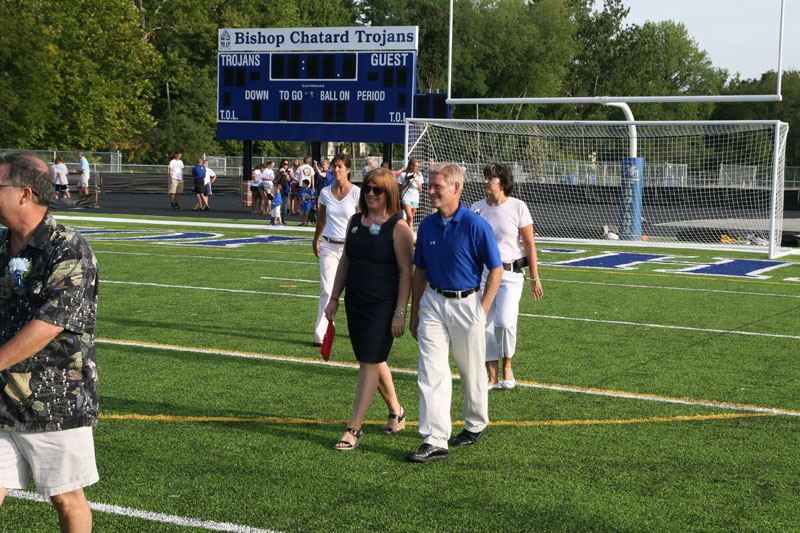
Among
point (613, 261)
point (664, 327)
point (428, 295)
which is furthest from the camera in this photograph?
point (613, 261)

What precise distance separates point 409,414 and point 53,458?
148 inches

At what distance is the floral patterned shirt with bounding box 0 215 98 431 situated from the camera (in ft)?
11.3

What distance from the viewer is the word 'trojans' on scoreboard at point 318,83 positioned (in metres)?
28.9

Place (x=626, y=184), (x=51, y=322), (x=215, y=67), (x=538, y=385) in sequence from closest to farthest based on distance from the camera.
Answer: (x=51, y=322) → (x=538, y=385) → (x=626, y=184) → (x=215, y=67)

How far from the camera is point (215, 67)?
70062 mm

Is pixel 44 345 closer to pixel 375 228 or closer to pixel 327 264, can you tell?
pixel 375 228

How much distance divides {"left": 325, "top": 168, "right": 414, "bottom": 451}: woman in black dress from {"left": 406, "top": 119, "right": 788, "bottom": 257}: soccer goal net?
52.1 feet

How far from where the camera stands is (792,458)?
6.00 meters

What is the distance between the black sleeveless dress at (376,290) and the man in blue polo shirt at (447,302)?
0.63ft

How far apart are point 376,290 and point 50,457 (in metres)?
2.74

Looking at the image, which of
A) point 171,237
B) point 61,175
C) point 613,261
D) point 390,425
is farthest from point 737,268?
point 61,175

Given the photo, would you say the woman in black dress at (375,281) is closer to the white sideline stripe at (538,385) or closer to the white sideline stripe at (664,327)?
the white sideline stripe at (538,385)

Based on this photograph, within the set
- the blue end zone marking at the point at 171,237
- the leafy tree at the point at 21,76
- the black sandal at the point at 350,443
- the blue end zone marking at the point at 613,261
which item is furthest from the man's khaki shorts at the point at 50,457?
the leafy tree at the point at 21,76

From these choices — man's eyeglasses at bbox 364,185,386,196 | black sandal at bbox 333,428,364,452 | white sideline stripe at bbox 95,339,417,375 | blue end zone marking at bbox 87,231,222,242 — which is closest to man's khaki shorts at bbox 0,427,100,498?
black sandal at bbox 333,428,364,452
